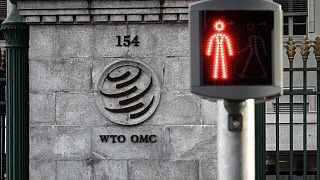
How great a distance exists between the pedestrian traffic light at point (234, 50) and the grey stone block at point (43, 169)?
3.92 meters

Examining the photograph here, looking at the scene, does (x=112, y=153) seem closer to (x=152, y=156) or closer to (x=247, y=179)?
(x=152, y=156)

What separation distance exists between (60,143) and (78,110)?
0.39m

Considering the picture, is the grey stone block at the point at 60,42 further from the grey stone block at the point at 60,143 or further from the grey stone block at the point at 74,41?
the grey stone block at the point at 60,143

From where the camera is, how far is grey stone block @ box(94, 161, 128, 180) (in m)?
7.46

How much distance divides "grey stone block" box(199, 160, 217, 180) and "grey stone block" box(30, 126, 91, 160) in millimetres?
1173

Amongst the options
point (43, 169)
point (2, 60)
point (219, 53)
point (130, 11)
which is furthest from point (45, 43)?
point (219, 53)

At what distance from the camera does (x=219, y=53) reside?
3.93 m

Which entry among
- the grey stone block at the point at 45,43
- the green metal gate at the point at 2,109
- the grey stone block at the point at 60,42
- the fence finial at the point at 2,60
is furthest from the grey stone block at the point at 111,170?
the fence finial at the point at 2,60

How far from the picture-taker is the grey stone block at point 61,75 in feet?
24.6

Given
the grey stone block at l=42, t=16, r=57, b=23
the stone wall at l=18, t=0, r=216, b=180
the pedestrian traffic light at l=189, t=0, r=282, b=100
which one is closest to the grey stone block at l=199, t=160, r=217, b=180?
the stone wall at l=18, t=0, r=216, b=180

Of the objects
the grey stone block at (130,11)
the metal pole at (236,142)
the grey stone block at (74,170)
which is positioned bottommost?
the grey stone block at (74,170)

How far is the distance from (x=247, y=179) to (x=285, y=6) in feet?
67.8

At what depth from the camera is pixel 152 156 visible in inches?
293

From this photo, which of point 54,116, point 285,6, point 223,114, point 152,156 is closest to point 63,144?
point 54,116
